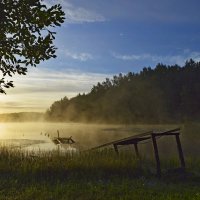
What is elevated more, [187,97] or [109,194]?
[187,97]

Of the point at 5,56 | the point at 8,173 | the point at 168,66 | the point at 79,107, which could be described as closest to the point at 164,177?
the point at 8,173

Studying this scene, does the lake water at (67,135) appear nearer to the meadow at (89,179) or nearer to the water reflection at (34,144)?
the water reflection at (34,144)

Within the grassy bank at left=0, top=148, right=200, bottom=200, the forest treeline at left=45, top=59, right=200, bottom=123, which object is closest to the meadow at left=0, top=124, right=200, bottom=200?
the grassy bank at left=0, top=148, right=200, bottom=200

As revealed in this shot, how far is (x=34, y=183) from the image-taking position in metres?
17.6

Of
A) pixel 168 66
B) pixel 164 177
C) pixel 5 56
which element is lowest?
pixel 164 177

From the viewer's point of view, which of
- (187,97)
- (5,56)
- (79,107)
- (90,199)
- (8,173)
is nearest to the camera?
(5,56)

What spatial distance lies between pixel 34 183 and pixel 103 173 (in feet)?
14.4

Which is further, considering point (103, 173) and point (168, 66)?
point (168, 66)

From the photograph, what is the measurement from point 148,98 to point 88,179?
406 ft

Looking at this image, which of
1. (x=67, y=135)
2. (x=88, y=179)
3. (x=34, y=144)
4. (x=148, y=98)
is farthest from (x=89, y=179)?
(x=148, y=98)

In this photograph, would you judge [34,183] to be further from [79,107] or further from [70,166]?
[79,107]

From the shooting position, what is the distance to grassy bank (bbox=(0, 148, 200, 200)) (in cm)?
1518

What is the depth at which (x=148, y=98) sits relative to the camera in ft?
464

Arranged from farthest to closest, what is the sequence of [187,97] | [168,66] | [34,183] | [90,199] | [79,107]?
[79,107], [168,66], [187,97], [34,183], [90,199]
